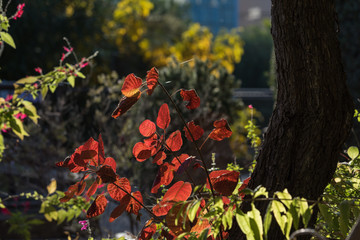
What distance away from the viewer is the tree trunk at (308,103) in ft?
5.69

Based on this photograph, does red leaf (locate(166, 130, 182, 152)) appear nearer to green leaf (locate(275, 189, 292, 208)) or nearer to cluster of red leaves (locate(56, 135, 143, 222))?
cluster of red leaves (locate(56, 135, 143, 222))

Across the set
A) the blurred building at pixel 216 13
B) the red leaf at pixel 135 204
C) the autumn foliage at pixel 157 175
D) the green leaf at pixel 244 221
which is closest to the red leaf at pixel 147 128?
the autumn foliage at pixel 157 175

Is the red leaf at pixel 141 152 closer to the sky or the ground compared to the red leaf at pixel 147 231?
closer to the sky

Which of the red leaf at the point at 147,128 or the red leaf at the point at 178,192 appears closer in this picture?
the red leaf at the point at 178,192

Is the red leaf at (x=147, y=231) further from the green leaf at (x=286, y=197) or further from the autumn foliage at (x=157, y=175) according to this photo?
the green leaf at (x=286, y=197)

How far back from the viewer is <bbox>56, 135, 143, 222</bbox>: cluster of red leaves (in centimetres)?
175

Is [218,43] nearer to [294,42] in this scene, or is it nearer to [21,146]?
[21,146]

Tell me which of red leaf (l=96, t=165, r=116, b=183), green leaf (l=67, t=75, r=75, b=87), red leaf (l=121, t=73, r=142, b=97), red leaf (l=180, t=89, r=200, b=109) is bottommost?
red leaf (l=96, t=165, r=116, b=183)

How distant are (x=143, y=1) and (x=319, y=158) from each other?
14.4 meters

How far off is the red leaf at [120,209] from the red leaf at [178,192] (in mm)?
174

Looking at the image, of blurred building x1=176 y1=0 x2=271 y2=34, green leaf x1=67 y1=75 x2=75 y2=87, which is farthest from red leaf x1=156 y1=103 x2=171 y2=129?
blurred building x1=176 y1=0 x2=271 y2=34

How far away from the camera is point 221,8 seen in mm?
106375

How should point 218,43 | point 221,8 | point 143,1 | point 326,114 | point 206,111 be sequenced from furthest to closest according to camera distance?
point 221,8, point 143,1, point 218,43, point 206,111, point 326,114

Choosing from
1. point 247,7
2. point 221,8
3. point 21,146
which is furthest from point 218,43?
point 221,8
